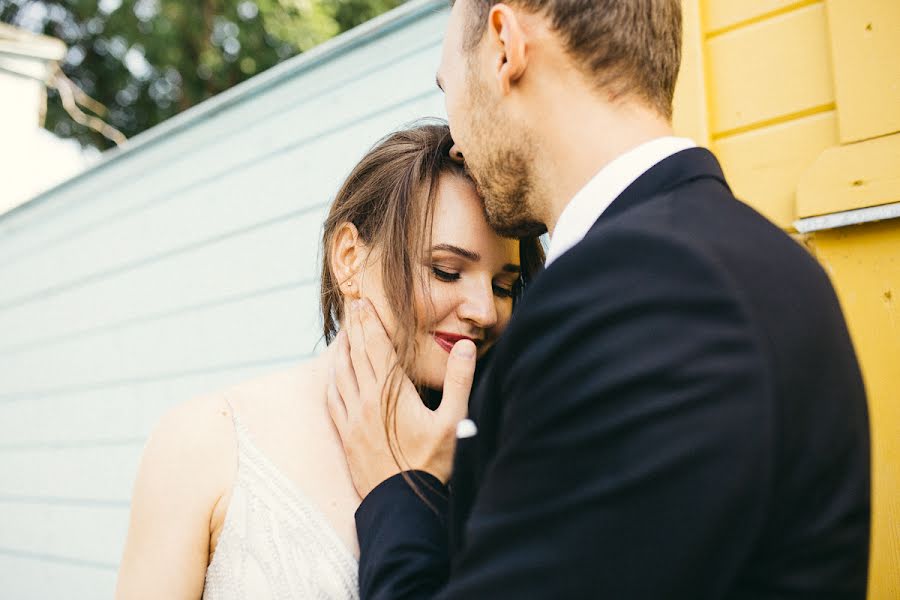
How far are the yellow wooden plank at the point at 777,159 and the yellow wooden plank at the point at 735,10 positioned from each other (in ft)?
1.04

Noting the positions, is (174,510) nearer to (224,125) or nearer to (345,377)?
(345,377)

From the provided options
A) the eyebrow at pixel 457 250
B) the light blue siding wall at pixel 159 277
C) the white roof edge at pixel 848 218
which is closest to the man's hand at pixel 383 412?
the eyebrow at pixel 457 250

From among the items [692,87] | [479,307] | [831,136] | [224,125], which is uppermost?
[224,125]

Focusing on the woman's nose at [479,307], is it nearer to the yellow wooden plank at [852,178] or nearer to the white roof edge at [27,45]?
the yellow wooden plank at [852,178]

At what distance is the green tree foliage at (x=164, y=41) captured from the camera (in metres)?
11.0

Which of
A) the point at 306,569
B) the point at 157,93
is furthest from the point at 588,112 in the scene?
the point at 157,93

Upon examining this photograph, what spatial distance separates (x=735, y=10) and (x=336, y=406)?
1.53 meters

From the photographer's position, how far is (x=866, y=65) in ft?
5.58

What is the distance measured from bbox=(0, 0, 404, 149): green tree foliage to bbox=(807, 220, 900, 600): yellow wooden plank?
10.1 m

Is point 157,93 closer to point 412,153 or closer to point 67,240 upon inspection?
point 67,240

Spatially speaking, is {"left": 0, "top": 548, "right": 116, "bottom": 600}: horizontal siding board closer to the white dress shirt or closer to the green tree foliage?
the white dress shirt

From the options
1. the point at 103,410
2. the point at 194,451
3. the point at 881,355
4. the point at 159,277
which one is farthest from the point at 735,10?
the point at 103,410

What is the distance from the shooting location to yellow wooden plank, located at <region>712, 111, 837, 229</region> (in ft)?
5.92

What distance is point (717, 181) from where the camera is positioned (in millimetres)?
1124
